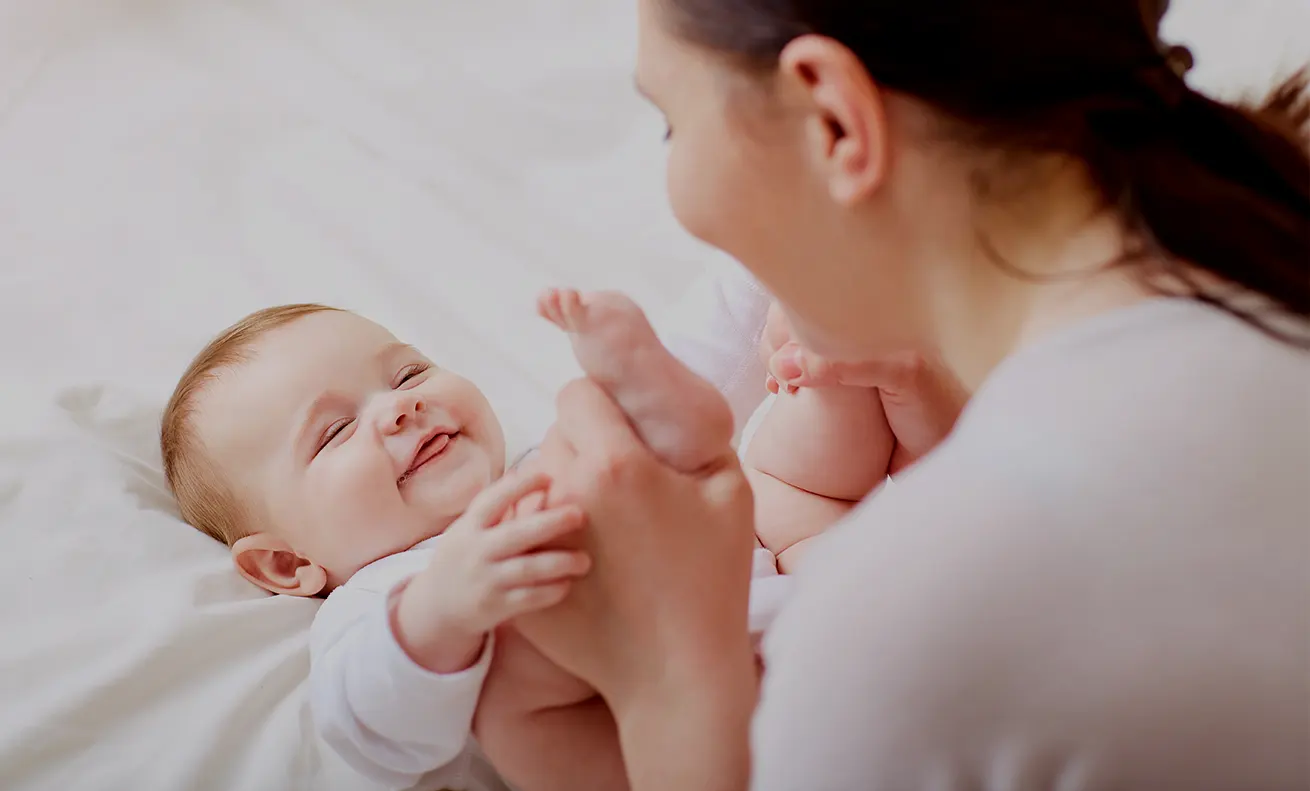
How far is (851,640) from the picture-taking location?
1.59 ft

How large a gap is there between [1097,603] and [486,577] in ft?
1.19

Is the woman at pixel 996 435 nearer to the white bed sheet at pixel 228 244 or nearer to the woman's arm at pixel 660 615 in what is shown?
the woman's arm at pixel 660 615

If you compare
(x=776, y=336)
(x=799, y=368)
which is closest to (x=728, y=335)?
(x=776, y=336)

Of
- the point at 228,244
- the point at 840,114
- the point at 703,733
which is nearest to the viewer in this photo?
the point at 840,114

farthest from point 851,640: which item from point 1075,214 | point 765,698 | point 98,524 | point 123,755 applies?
point 98,524

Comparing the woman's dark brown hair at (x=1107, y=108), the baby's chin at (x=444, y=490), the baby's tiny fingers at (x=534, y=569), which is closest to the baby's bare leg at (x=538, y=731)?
the baby's tiny fingers at (x=534, y=569)

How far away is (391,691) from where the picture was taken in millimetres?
756

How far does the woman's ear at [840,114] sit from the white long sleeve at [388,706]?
391 millimetres

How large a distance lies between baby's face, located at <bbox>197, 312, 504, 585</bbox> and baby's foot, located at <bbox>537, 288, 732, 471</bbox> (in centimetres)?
29

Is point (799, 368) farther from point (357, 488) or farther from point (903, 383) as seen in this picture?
point (357, 488)

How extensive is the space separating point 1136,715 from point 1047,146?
27 cm

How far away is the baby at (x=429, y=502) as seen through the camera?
73cm

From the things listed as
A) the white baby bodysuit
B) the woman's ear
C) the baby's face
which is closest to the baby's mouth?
the baby's face

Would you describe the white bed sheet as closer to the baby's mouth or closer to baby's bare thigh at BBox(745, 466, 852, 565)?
the baby's mouth
